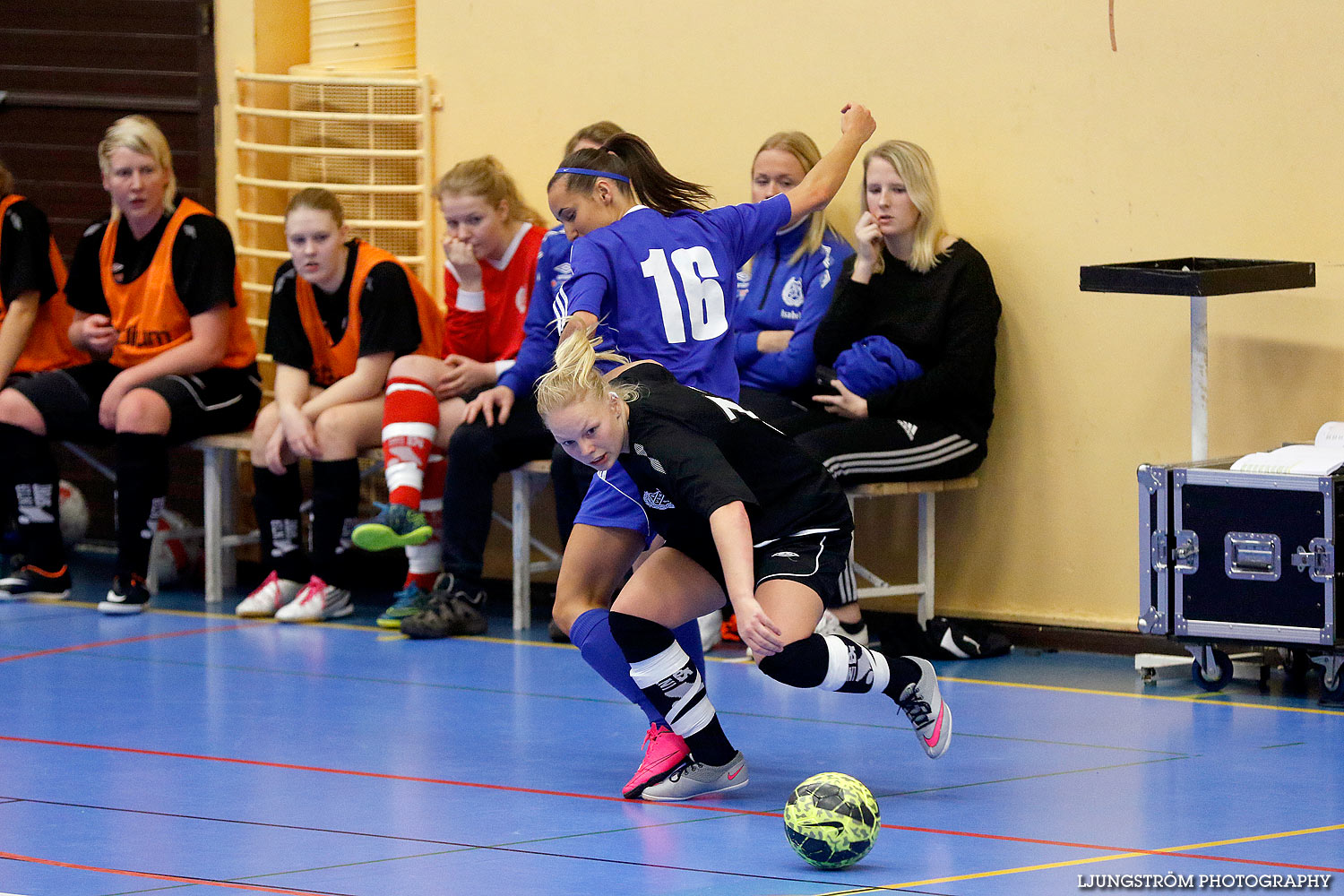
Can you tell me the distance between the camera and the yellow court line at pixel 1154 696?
5109 mm

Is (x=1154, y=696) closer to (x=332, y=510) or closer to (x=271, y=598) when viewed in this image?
(x=332, y=510)

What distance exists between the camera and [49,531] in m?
7.08

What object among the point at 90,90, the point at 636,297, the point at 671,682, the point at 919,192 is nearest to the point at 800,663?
the point at 671,682

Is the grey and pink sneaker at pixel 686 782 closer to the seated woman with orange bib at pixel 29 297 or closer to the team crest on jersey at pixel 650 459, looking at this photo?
the team crest on jersey at pixel 650 459

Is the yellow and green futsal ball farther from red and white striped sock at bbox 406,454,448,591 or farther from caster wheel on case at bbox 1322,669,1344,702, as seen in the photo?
red and white striped sock at bbox 406,454,448,591

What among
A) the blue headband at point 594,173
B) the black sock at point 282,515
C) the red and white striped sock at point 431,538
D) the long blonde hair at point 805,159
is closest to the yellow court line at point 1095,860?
the blue headband at point 594,173

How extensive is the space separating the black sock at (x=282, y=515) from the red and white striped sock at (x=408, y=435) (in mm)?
502

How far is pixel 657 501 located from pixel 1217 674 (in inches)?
87.9

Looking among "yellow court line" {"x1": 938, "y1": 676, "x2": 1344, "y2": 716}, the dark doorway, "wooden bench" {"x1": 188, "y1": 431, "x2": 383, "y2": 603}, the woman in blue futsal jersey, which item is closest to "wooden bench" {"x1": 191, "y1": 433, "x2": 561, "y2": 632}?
"wooden bench" {"x1": 188, "y1": 431, "x2": 383, "y2": 603}

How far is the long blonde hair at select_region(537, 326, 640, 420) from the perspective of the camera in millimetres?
3777

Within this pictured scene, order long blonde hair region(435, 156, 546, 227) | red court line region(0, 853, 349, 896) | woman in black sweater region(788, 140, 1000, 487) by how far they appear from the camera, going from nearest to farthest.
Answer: red court line region(0, 853, 349, 896) < woman in black sweater region(788, 140, 1000, 487) < long blonde hair region(435, 156, 546, 227)

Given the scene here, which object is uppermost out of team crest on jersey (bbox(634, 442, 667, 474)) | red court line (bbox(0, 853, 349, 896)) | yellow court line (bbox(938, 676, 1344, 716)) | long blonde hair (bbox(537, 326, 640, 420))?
long blonde hair (bbox(537, 326, 640, 420))

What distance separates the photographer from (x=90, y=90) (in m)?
7.99

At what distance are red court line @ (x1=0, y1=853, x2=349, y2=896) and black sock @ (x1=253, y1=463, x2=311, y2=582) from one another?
3111 mm
